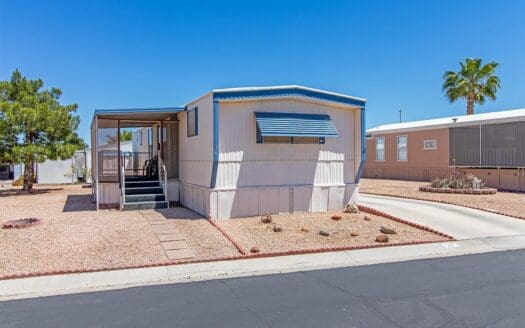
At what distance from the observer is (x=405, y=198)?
15016mm

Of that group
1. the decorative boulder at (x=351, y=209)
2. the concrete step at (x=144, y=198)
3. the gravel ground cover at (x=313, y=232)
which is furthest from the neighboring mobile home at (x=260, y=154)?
the gravel ground cover at (x=313, y=232)

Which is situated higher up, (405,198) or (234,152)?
(234,152)

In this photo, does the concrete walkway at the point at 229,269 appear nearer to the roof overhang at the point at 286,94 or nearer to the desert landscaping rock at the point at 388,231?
the desert landscaping rock at the point at 388,231

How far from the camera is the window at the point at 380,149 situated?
27.2 metres

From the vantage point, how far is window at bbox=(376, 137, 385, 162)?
2717cm

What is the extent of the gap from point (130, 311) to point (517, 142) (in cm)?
1890

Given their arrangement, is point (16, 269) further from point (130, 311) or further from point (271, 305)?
point (271, 305)

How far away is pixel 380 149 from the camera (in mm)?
27422

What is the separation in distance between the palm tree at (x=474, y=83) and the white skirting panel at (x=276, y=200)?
24.5 m

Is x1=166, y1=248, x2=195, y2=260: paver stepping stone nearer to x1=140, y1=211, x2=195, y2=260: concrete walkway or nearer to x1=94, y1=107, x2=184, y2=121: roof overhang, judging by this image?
x1=140, y1=211, x2=195, y2=260: concrete walkway

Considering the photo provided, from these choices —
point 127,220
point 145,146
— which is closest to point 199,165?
point 127,220

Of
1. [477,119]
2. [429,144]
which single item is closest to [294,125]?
[477,119]

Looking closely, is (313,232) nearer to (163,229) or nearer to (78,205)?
(163,229)

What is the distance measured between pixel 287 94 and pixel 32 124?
38.3 ft
